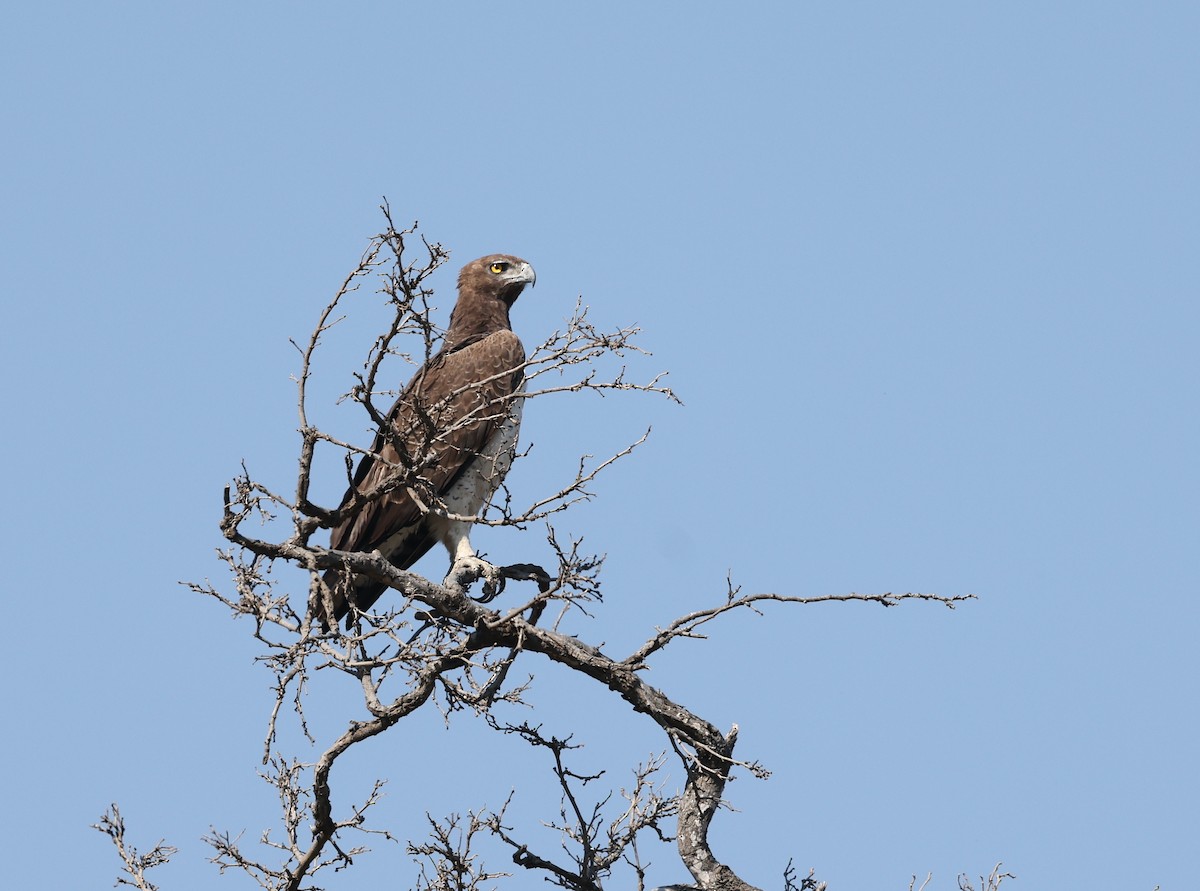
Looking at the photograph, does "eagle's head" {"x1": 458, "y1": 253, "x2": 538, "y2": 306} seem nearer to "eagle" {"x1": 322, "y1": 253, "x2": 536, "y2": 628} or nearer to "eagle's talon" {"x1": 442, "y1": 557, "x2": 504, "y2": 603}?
"eagle" {"x1": 322, "y1": 253, "x2": 536, "y2": 628}

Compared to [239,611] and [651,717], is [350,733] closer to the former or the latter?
[239,611]

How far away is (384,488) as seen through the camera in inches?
190

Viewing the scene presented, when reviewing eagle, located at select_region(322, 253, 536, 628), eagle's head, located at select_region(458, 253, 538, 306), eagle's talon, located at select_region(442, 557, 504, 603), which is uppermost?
eagle's head, located at select_region(458, 253, 538, 306)

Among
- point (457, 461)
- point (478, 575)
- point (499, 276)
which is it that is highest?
point (499, 276)

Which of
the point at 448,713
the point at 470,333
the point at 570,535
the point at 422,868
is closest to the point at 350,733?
the point at 448,713

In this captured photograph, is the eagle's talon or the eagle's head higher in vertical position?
the eagle's head

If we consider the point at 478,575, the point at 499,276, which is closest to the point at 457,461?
the point at 478,575

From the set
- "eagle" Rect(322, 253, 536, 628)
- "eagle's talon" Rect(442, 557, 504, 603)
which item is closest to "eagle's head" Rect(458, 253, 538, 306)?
"eagle" Rect(322, 253, 536, 628)

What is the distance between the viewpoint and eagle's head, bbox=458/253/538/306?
8.61 m

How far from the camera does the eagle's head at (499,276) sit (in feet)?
28.2

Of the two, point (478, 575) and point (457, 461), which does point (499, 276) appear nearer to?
point (457, 461)

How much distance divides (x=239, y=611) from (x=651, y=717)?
181 centimetres

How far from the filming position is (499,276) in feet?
28.3

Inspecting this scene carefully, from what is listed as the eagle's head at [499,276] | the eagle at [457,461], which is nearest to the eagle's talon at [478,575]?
the eagle at [457,461]
